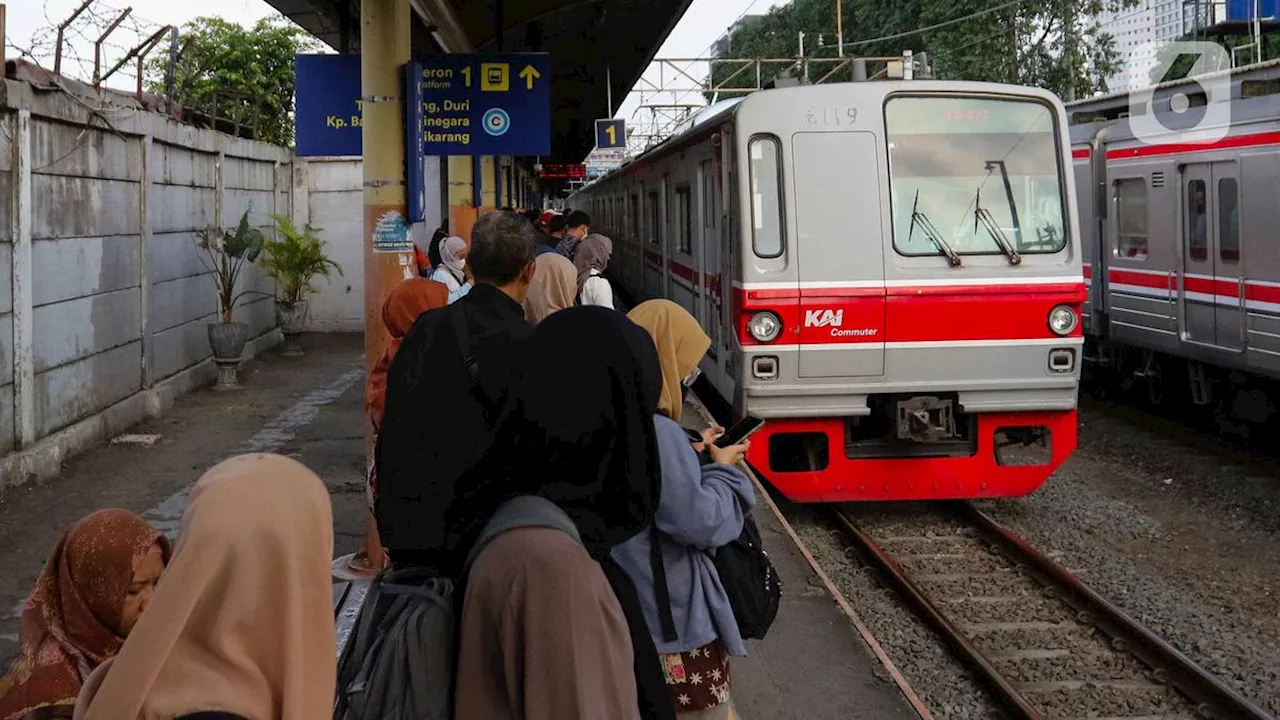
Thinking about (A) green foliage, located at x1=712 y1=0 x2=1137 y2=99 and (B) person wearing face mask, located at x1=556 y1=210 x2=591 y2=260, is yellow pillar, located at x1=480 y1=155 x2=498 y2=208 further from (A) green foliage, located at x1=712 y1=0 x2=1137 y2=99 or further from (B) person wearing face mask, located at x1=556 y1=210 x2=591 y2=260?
(A) green foliage, located at x1=712 y1=0 x2=1137 y2=99

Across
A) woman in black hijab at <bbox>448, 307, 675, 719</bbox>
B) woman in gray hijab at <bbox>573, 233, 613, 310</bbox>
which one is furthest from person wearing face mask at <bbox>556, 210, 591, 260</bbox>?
woman in black hijab at <bbox>448, 307, 675, 719</bbox>

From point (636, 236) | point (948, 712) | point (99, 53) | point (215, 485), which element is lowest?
point (948, 712)

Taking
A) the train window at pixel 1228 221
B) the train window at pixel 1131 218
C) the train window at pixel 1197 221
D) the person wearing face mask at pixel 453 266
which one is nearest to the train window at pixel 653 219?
the person wearing face mask at pixel 453 266

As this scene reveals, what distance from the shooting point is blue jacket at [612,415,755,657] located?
294 cm

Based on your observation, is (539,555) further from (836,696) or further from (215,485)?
(836,696)

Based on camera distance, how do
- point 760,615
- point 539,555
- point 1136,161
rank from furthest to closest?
1. point 1136,161
2. point 760,615
3. point 539,555

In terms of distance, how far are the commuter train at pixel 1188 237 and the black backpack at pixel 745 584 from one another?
839 centimetres

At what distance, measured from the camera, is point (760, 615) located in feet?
10.3

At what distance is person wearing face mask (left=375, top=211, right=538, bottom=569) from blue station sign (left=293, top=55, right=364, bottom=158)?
15.2 ft

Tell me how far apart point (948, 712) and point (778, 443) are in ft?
9.69

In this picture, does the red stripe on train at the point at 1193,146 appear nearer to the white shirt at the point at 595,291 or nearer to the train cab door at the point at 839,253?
the train cab door at the point at 839,253

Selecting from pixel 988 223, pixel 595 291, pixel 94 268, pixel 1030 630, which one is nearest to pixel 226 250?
pixel 94 268

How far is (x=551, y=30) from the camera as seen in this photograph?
1512cm

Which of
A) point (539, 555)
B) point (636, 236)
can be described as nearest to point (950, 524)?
point (539, 555)
